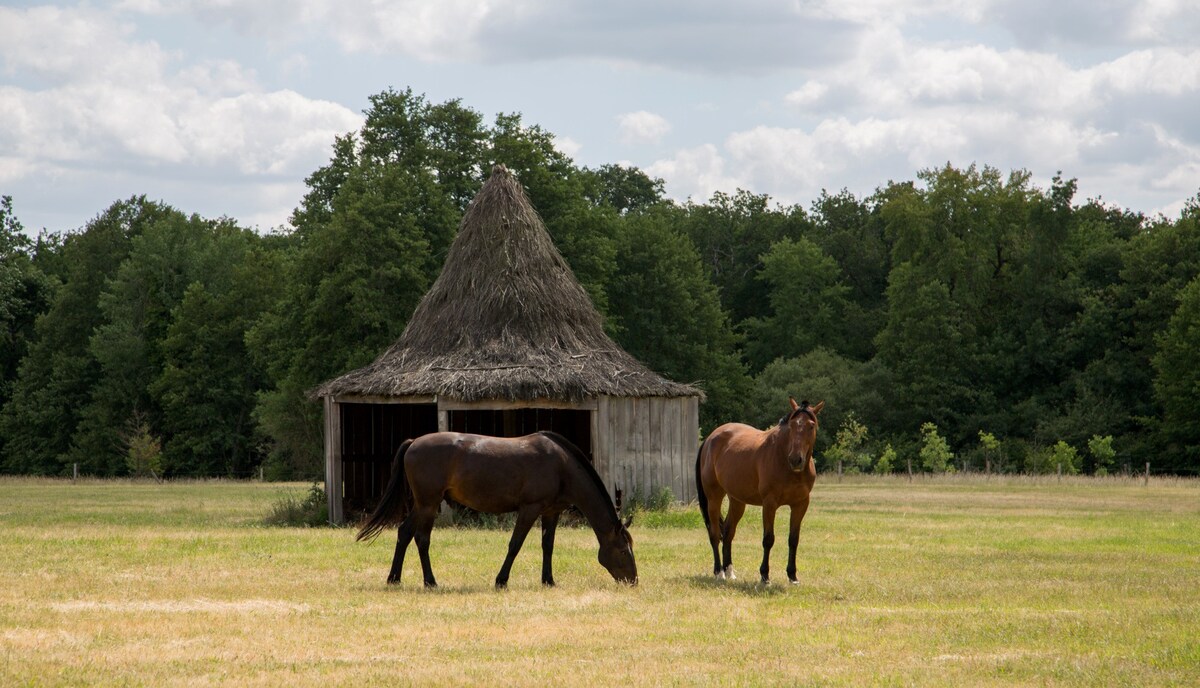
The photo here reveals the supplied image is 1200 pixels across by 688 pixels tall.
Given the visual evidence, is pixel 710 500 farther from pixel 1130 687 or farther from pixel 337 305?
pixel 337 305

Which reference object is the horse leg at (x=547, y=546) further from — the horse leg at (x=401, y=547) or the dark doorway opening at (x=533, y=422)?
the dark doorway opening at (x=533, y=422)

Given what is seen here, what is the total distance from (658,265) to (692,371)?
4.37 meters

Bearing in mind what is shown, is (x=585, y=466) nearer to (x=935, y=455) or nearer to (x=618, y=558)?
(x=618, y=558)

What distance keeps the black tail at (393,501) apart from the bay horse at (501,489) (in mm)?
10

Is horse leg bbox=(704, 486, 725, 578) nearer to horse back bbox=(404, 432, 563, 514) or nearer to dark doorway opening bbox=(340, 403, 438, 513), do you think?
horse back bbox=(404, 432, 563, 514)

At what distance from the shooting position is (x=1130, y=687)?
8.83 meters

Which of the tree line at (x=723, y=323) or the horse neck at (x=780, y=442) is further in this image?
the tree line at (x=723, y=323)

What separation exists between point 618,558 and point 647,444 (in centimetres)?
1052

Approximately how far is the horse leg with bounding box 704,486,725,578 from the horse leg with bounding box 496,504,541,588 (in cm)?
204

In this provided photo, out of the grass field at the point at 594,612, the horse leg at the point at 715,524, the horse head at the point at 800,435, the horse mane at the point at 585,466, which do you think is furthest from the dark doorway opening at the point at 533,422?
the horse head at the point at 800,435

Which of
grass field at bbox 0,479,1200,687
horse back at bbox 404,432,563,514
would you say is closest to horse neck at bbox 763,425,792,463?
grass field at bbox 0,479,1200,687

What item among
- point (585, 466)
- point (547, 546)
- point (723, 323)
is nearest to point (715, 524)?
point (585, 466)

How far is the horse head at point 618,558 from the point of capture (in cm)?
1400

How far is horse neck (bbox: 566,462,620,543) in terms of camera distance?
46.5 feet
